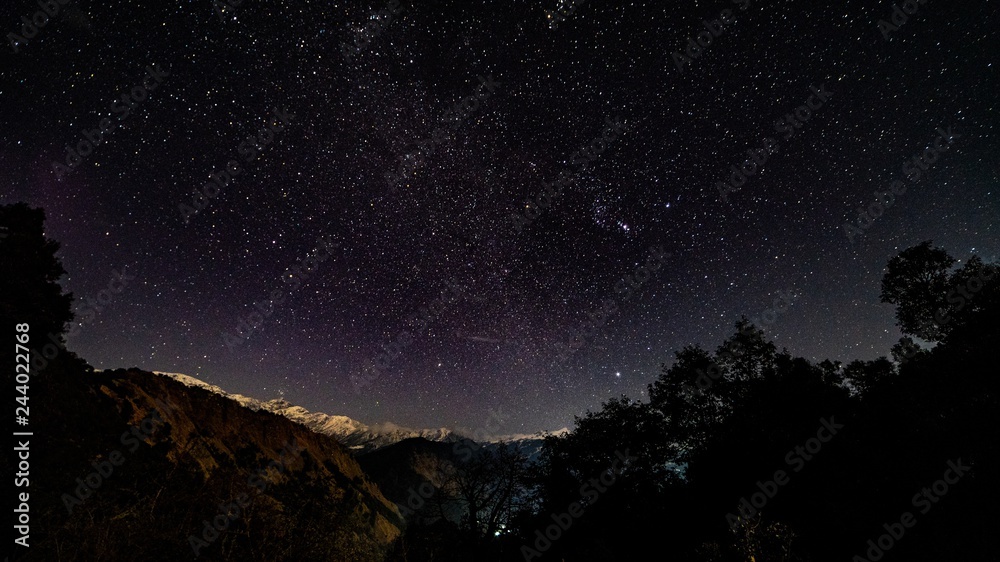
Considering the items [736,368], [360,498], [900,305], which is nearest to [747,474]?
[736,368]

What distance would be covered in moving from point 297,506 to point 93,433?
824 inches

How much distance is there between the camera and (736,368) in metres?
24.3

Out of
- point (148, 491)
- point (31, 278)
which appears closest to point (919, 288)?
point (148, 491)

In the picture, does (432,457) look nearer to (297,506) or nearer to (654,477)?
(654,477)

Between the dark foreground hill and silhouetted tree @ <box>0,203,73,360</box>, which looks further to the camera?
silhouetted tree @ <box>0,203,73,360</box>

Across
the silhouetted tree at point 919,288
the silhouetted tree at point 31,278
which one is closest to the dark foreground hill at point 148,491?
the silhouetted tree at point 31,278

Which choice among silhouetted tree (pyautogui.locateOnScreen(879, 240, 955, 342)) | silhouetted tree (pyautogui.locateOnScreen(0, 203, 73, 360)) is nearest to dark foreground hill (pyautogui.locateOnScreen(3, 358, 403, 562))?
silhouetted tree (pyautogui.locateOnScreen(0, 203, 73, 360))

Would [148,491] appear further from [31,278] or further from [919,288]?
[919,288]

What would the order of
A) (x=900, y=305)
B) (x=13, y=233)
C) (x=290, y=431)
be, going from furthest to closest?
(x=290, y=431) < (x=13, y=233) < (x=900, y=305)

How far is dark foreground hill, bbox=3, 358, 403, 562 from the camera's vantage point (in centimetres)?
908

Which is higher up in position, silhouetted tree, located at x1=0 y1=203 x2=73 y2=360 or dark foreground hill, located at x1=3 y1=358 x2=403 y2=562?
silhouetted tree, located at x1=0 y1=203 x2=73 y2=360

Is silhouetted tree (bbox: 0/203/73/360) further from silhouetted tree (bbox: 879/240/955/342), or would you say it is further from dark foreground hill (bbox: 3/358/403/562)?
silhouetted tree (bbox: 879/240/955/342)

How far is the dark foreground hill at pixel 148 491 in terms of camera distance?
9078 mm

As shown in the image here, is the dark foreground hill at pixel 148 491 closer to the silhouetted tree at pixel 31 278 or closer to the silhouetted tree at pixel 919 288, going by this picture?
the silhouetted tree at pixel 31 278
